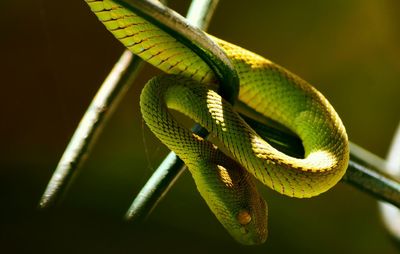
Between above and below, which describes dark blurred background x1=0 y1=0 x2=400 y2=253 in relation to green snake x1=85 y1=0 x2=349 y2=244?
below

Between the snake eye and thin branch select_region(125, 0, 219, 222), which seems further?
the snake eye

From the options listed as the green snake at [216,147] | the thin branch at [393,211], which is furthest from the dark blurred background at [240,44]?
the green snake at [216,147]

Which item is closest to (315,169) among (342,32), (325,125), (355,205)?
(325,125)

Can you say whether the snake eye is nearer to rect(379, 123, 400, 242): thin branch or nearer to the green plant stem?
the green plant stem

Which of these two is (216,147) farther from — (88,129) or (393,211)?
(393,211)

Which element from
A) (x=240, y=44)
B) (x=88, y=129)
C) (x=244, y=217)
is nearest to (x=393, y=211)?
(x=244, y=217)

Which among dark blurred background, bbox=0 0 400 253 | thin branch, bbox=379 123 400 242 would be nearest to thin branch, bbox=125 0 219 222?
thin branch, bbox=379 123 400 242

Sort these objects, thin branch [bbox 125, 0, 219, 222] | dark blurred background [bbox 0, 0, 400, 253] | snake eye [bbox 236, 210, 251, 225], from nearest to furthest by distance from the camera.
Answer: thin branch [bbox 125, 0, 219, 222], snake eye [bbox 236, 210, 251, 225], dark blurred background [bbox 0, 0, 400, 253]

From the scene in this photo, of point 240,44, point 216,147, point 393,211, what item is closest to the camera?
point 216,147
